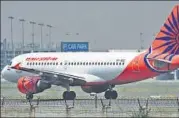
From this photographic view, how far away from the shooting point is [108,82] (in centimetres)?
6525

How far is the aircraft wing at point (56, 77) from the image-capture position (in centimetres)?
6340

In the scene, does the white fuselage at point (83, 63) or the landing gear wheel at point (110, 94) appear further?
the landing gear wheel at point (110, 94)

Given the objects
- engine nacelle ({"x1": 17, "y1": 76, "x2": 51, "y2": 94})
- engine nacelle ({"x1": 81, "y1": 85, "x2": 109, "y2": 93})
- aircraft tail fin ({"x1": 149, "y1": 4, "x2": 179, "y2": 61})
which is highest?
aircraft tail fin ({"x1": 149, "y1": 4, "x2": 179, "y2": 61})

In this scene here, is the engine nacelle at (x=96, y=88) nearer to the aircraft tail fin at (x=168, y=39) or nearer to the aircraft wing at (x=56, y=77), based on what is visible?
the aircraft wing at (x=56, y=77)

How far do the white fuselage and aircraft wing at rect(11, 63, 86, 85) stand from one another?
95 cm

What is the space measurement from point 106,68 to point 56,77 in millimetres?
4826

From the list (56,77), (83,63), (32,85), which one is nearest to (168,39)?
(83,63)

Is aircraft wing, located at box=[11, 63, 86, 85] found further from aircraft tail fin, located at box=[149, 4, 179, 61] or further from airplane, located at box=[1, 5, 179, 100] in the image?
aircraft tail fin, located at box=[149, 4, 179, 61]

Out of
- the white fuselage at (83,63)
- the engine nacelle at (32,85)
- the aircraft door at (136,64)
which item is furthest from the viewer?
the white fuselage at (83,63)

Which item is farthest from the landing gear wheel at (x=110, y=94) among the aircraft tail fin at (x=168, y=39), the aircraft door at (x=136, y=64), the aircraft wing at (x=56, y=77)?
the aircraft tail fin at (x=168, y=39)

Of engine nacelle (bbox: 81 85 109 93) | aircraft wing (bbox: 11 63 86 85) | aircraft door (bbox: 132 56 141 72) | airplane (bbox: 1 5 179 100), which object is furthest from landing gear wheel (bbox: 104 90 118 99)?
aircraft door (bbox: 132 56 141 72)

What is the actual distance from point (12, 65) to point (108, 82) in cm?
1071

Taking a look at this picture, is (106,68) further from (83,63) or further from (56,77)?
(56,77)

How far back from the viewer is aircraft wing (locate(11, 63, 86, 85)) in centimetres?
6340
